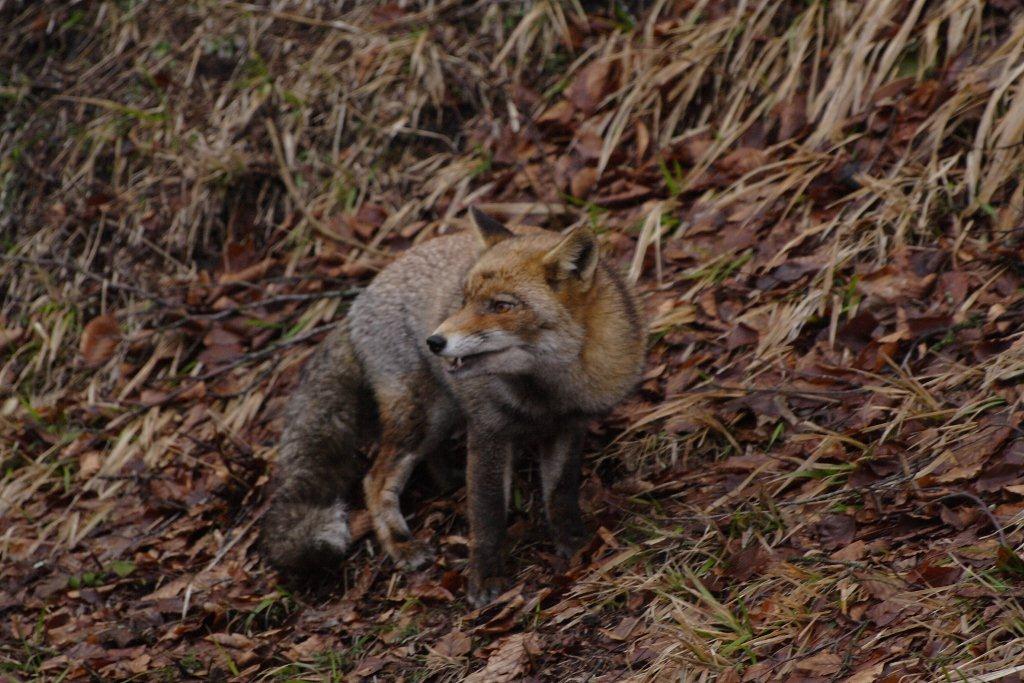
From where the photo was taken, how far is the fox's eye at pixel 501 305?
15.2 feet

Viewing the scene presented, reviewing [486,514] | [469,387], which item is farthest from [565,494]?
[469,387]

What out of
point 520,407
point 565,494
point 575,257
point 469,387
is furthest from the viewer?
point 565,494

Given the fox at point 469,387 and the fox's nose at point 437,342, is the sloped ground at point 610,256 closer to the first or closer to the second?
the fox at point 469,387

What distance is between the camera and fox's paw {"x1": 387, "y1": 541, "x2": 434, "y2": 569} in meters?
5.50

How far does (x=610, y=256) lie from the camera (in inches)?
263

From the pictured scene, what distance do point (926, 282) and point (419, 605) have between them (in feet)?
9.80

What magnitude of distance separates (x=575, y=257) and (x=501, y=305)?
1.30ft

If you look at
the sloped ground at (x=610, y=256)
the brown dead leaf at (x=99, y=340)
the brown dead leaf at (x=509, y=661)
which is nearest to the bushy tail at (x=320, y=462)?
the sloped ground at (x=610, y=256)

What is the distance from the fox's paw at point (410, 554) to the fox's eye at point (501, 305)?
156 centimetres

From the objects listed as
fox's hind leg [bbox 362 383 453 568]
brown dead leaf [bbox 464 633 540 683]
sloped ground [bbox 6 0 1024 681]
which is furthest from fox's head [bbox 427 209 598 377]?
brown dead leaf [bbox 464 633 540 683]

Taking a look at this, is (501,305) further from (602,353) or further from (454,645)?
(454,645)

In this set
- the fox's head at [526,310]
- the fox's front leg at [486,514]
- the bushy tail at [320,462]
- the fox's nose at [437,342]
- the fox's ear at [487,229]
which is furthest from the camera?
the bushy tail at [320,462]

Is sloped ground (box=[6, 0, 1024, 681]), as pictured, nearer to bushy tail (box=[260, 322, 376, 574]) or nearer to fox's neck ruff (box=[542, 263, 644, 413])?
bushy tail (box=[260, 322, 376, 574])

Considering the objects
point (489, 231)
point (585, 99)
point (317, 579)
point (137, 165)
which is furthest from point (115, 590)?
point (585, 99)
